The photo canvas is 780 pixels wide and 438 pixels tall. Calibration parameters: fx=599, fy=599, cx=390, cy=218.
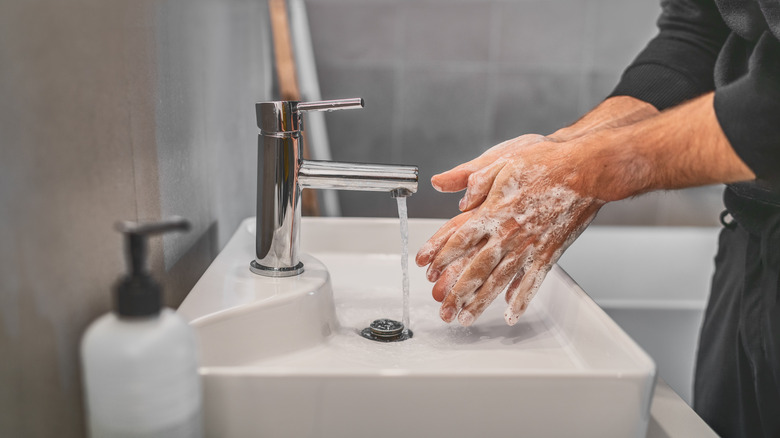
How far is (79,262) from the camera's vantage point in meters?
0.40

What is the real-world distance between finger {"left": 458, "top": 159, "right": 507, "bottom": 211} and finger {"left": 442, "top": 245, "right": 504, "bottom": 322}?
59mm

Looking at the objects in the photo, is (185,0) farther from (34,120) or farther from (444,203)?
(444,203)

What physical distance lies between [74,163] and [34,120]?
5 cm

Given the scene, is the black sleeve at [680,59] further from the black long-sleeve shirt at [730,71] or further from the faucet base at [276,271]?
the faucet base at [276,271]

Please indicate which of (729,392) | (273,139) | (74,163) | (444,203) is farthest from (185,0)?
(444,203)

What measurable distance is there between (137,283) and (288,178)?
0.34 m

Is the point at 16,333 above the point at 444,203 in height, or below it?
above

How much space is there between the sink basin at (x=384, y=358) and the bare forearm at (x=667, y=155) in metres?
0.13

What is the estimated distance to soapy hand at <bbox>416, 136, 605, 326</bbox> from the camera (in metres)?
0.60

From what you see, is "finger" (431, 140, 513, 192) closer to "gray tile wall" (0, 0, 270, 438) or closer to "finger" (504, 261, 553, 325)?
"finger" (504, 261, 553, 325)

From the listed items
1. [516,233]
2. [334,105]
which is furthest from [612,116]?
[334,105]

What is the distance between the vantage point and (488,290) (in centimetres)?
60

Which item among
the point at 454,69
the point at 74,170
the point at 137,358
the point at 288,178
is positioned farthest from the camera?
the point at 454,69

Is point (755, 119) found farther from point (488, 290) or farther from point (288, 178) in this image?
point (288, 178)
